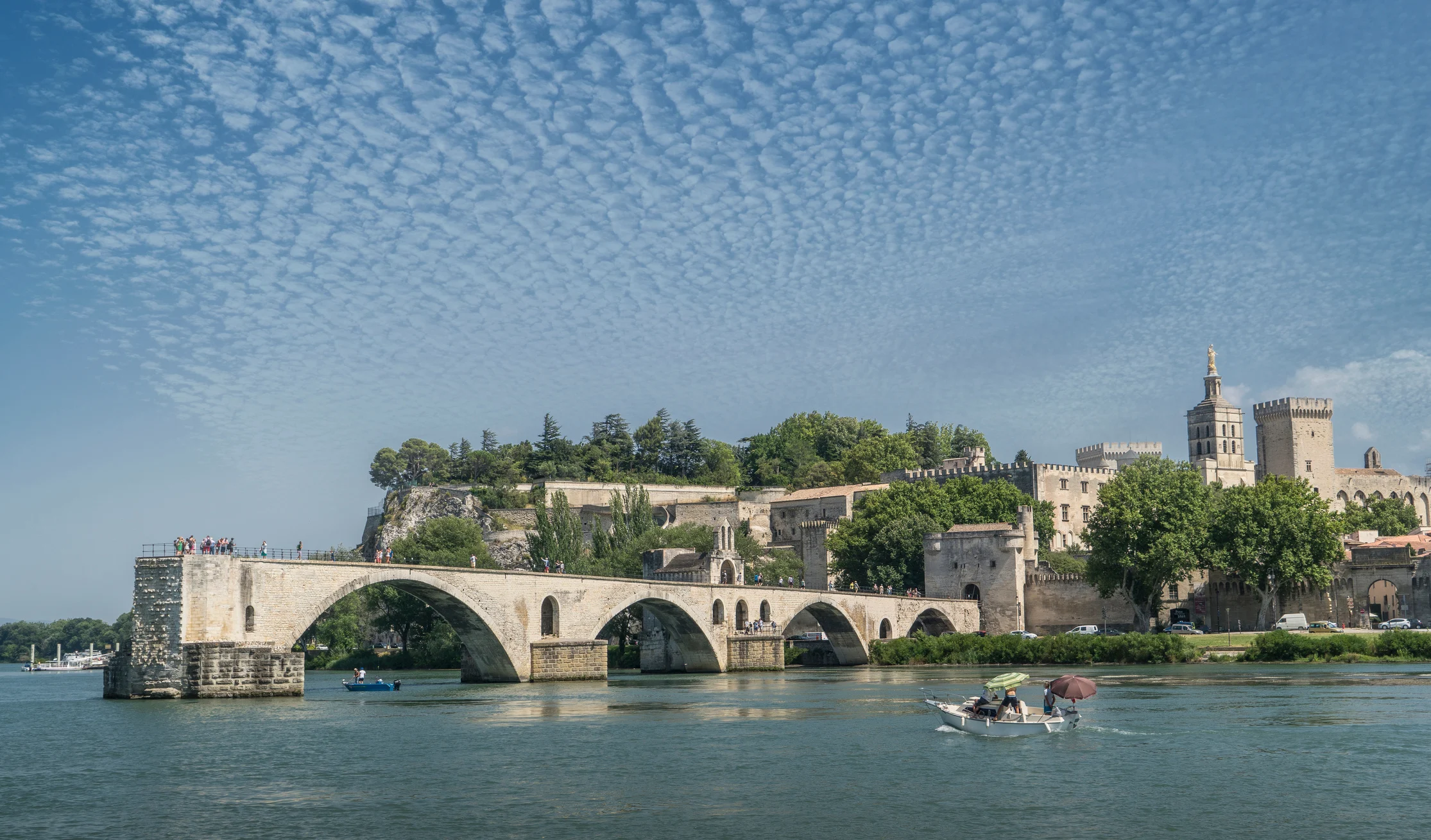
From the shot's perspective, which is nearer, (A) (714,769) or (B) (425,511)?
(A) (714,769)

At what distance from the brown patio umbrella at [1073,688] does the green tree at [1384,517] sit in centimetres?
6341

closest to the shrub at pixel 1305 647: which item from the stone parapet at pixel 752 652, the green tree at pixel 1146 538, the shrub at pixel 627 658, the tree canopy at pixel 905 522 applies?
the green tree at pixel 1146 538

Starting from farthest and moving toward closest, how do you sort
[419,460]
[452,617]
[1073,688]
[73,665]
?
[419,460] < [73,665] < [452,617] < [1073,688]

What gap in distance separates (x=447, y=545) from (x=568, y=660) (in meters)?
34.2

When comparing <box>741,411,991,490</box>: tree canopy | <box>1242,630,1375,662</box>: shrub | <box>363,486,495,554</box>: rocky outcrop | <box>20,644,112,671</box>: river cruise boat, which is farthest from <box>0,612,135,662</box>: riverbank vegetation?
<box>1242,630,1375,662</box>: shrub

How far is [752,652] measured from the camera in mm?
72438

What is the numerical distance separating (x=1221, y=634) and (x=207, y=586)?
54.0 meters

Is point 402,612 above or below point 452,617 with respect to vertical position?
below

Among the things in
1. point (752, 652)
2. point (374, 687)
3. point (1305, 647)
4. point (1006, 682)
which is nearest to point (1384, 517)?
point (1305, 647)

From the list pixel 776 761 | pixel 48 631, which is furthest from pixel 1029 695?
pixel 48 631

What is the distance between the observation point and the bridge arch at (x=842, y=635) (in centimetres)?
8012

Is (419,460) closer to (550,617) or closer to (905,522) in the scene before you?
(905,522)

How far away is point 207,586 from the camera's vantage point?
4500 cm

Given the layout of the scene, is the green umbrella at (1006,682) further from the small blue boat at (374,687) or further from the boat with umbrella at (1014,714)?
the small blue boat at (374,687)
